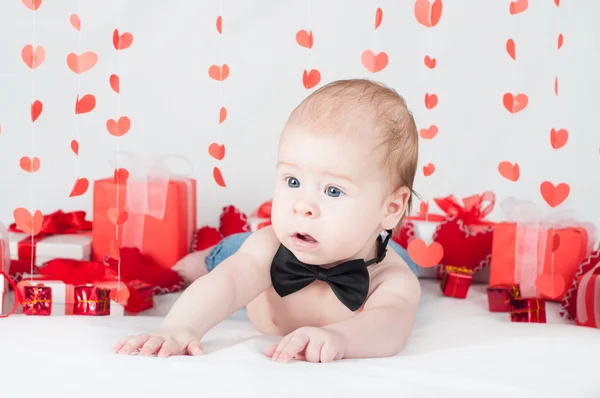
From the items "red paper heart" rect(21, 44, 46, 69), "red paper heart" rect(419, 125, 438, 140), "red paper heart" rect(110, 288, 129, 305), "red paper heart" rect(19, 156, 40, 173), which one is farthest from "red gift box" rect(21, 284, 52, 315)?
"red paper heart" rect(419, 125, 438, 140)

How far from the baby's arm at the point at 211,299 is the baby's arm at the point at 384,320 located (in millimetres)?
233

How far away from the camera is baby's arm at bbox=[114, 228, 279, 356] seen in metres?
1.44

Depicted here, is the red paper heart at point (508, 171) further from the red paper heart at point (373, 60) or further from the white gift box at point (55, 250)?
the white gift box at point (55, 250)

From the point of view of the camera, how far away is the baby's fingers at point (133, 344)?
4.66 feet

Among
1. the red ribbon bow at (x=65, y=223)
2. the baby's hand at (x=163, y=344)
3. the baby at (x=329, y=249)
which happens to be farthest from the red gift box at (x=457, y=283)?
the red ribbon bow at (x=65, y=223)

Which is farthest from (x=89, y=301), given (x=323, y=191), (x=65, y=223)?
(x=65, y=223)

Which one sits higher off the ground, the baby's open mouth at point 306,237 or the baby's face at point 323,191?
the baby's face at point 323,191

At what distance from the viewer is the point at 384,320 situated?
1.58 m

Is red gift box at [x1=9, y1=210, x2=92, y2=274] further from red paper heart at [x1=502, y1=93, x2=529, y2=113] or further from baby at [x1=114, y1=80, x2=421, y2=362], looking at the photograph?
red paper heart at [x1=502, y1=93, x2=529, y2=113]

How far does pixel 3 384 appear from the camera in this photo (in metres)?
1.30

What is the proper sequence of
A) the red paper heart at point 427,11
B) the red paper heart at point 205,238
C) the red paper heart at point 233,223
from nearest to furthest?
the red paper heart at point 427,11
the red paper heart at point 205,238
the red paper heart at point 233,223

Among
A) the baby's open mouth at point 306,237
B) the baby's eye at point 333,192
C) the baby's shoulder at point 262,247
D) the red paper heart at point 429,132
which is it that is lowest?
the baby's shoulder at point 262,247

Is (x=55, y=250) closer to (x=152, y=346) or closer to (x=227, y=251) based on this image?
(x=227, y=251)

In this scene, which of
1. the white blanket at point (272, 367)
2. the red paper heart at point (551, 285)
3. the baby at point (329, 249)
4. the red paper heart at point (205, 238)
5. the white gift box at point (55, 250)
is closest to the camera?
→ the white blanket at point (272, 367)
